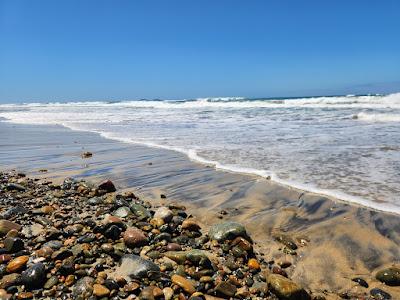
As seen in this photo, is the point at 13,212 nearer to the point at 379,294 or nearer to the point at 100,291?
the point at 100,291

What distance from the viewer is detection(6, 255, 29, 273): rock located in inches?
110

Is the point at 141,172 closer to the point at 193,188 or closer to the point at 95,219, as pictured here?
the point at 193,188

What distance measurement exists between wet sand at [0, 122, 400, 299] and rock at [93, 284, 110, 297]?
1442 mm

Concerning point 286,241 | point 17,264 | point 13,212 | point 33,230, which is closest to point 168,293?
point 17,264

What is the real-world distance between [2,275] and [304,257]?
247 centimetres

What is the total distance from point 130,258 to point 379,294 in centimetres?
191

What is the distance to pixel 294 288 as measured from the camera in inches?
102

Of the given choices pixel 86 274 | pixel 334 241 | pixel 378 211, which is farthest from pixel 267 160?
pixel 86 274

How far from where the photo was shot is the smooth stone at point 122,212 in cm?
415

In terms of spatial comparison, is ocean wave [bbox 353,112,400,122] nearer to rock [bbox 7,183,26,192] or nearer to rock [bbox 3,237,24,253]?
rock [bbox 7,183,26,192]

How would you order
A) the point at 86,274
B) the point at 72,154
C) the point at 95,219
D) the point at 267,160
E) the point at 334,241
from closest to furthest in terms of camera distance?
the point at 86,274, the point at 334,241, the point at 95,219, the point at 267,160, the point at 72,154

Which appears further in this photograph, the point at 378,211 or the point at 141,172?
the point at 141,172

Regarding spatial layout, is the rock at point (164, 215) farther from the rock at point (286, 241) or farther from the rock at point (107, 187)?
the rock at point (107, 187)

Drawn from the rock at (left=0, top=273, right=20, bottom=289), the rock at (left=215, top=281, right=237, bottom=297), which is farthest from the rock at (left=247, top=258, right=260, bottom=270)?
the rock at (left=0, top=273, right=20, bottom=289)
